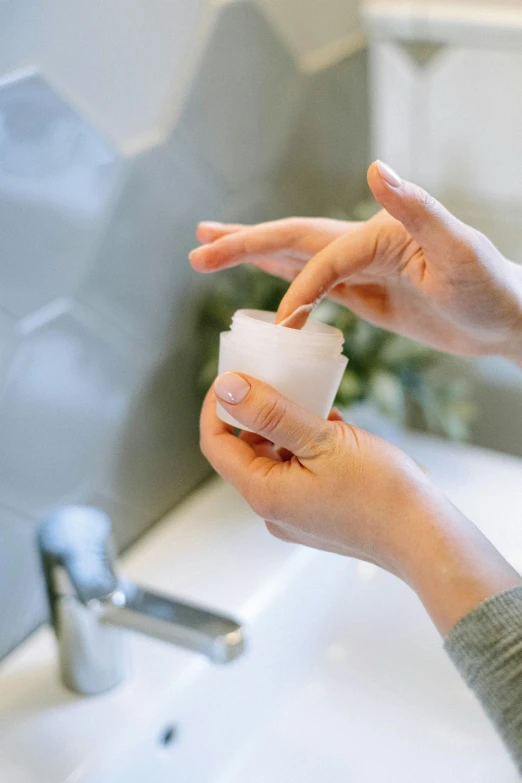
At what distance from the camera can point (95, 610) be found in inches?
23.5

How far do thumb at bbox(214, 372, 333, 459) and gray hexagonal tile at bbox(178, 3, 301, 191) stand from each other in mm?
371

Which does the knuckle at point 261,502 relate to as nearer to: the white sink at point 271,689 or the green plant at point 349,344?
the white sink at point 271,689

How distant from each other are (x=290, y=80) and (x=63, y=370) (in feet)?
1.39

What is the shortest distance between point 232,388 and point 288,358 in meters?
0.04

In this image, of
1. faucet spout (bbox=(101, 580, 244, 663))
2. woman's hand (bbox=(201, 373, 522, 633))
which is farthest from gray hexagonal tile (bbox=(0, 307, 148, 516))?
woman's hand (bbox=(201, 373, 522, 633))

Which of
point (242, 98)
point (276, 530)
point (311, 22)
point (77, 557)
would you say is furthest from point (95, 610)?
point (311, 22)

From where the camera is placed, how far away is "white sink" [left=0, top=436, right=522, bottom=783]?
607mm

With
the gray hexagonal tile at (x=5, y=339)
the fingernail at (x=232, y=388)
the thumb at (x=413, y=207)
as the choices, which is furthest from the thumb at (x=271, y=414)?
the gray hexagonal tile at (x=5, y=339)

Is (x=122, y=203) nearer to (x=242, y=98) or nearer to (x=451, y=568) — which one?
(x=242, y=98)

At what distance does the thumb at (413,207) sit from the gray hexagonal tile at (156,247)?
0.31 metres

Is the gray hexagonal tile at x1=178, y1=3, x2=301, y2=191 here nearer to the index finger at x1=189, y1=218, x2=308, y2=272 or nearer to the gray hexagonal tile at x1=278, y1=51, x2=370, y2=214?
the gray hexagonal tile at x1=278, y1=51, x2=370, y2=214

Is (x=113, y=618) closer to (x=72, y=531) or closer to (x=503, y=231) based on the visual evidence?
(x=72, y=531)

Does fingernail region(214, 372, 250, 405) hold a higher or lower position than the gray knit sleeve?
higher

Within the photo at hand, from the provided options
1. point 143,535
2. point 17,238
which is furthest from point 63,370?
point 143,535
